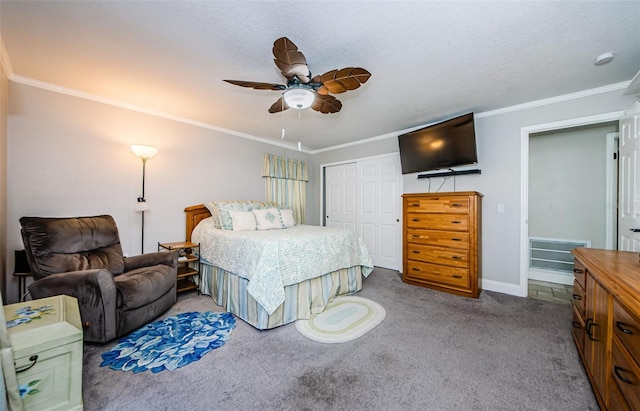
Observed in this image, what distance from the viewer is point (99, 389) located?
1463 mm

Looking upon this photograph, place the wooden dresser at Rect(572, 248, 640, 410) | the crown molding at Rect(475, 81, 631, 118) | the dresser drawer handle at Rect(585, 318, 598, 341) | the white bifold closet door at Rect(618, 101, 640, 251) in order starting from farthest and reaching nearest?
the crown molding at Rect(475, 81, 631, 118) → the white bifold closet door at Rect(618, 101, 640, 251) → the dresser drawer handle at Rect(585, 318, 598, 341) → the wooden dresser at Rect(572, 248, 640, 410)

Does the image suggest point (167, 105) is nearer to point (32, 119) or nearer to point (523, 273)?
point (32, 119)

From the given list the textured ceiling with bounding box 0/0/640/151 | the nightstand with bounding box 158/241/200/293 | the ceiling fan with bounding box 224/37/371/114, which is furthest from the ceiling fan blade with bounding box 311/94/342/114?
the nightstand with bounding box 158/241/200/293

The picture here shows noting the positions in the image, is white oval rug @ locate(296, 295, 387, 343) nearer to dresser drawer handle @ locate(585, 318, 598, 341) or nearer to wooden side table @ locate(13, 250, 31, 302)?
dresser drawer handle @ locate(585, 318, 598, 341)

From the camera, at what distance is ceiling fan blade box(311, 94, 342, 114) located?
2158 millimetres

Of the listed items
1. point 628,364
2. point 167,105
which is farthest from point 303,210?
point 628,364

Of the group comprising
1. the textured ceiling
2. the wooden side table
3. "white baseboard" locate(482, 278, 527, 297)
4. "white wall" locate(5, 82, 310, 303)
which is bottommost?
"white baseboard" locate(482, 278, 527, 297)

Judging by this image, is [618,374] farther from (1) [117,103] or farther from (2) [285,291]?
(1) [117,103]

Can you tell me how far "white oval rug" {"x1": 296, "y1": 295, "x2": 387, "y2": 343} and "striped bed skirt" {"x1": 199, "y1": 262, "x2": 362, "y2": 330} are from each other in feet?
0.34

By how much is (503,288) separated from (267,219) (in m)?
3.26

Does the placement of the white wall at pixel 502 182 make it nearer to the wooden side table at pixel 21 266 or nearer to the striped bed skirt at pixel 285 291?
the striped bed skirt at pixel 285 291

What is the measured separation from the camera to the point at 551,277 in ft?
11.7

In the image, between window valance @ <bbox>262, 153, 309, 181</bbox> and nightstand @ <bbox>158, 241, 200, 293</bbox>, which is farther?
window valance @ <bbox>262, 153, 309, 181</bbox>

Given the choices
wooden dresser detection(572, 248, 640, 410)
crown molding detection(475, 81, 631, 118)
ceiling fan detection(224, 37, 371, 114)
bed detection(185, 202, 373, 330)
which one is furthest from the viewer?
crown molding detection(475, 81, 631, 118)
